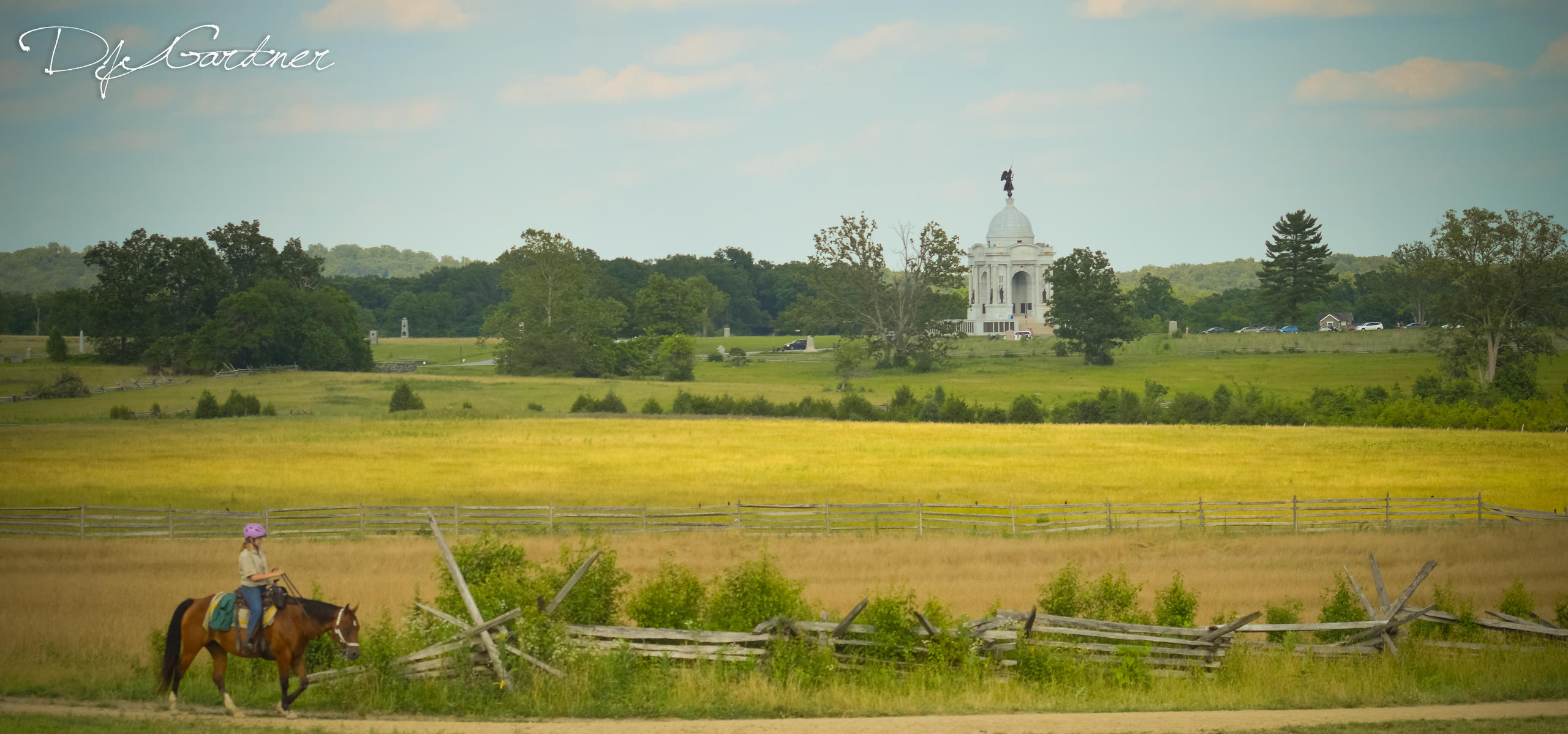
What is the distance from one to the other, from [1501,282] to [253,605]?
83.7m

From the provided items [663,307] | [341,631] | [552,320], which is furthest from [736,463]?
[663,307]

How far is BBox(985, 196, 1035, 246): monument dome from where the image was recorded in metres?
141

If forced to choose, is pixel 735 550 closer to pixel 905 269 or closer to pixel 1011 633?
pixel 1011 633

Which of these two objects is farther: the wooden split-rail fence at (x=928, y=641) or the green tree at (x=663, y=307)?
the green tree at (x=663, y=307)

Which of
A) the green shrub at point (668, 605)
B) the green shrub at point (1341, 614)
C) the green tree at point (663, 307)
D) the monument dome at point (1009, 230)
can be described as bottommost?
the green shrub at point (1341, 614)

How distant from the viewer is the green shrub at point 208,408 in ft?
233

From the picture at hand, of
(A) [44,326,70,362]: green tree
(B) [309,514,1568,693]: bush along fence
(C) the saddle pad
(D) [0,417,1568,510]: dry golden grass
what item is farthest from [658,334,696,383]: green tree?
(C) the saddle pad

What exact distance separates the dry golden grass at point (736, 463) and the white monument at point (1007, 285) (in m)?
70.7

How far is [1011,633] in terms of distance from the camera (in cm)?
1723

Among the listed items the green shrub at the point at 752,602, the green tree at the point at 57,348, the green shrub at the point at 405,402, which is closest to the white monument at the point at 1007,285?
the green shrub at the point at 405,402

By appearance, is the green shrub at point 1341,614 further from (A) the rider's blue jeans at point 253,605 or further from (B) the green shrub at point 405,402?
(B) the green shrub at point 405,402

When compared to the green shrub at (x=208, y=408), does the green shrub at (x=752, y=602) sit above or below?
below

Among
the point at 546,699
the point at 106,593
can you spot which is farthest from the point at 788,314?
the point at 546,699

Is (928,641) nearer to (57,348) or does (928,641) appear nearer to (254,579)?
(254,579)
